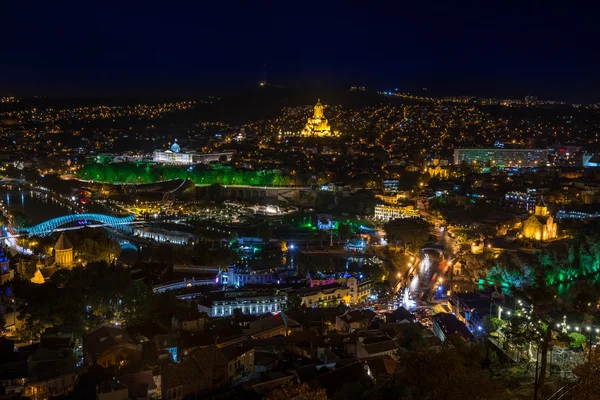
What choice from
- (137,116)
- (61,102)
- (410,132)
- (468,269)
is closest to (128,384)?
(468,269)

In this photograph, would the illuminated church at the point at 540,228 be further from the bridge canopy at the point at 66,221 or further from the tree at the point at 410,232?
the bridge canopy at the point at 66,221

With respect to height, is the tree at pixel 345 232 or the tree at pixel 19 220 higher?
the tree at pixel 345 232

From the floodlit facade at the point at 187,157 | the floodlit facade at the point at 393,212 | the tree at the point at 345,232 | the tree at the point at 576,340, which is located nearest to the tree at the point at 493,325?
the tree at the point at 576,340

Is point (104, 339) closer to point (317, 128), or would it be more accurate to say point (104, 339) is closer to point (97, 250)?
point (97, 250)

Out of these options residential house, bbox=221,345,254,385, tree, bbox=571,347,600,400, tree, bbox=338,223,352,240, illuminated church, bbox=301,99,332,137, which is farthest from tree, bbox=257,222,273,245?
illuminated church, bbox=301,99,332,137

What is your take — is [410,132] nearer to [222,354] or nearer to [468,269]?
[468,269]
